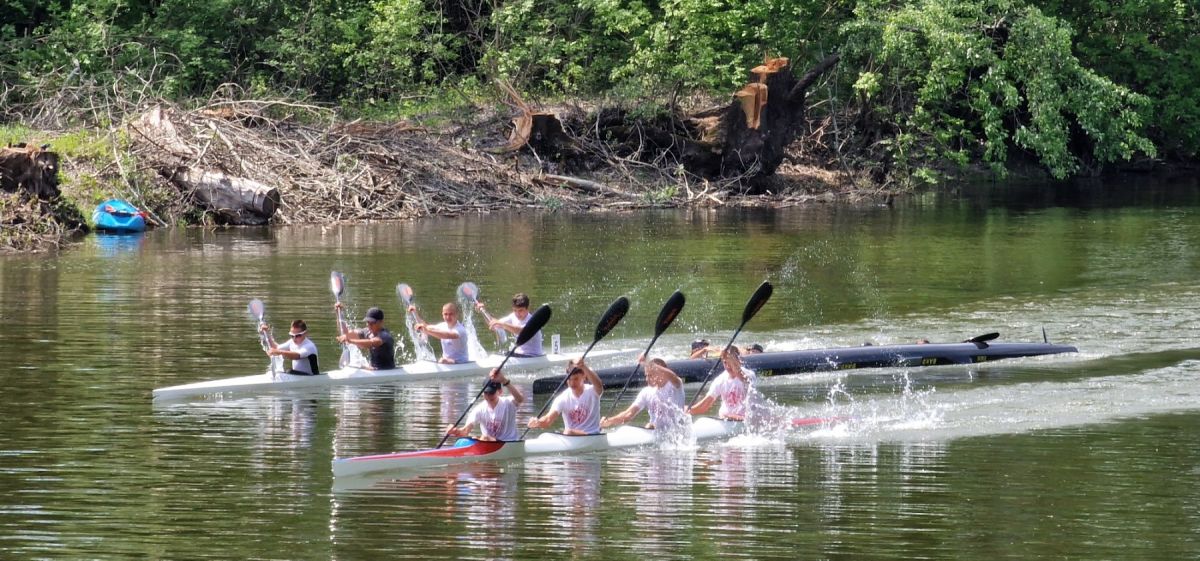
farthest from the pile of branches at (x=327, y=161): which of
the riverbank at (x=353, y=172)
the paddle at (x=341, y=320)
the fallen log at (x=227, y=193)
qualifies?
the paddle at (x=341, y=320)

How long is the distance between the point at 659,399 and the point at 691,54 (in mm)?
26422

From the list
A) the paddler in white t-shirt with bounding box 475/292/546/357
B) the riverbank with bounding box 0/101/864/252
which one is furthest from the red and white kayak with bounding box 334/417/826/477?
the riverbank with bounding box 0/101/864/252

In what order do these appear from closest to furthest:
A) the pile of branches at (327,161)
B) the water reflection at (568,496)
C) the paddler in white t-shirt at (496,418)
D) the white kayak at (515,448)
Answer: the water reflection at (568,496), the white kayak at (515,448), the paddler in white t-shirt at (496,418), the pile of branches at (327,161)

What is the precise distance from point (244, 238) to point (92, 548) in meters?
21.0

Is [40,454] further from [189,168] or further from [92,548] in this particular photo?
[189,168]

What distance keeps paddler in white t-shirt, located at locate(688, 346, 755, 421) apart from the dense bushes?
24642 mm

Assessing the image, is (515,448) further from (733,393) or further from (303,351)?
(303,351)

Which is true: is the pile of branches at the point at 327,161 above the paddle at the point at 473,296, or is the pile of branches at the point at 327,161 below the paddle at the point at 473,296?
above

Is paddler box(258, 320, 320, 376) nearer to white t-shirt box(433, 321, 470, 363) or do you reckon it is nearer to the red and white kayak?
white t-shirt box(433, 321, 470, 363)

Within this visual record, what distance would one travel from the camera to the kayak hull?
712 inches

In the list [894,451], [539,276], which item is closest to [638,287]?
[539,276]

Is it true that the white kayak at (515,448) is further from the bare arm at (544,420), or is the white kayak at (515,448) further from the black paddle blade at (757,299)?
the black paddle blade at (757,299)

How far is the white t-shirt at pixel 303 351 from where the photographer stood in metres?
17.4

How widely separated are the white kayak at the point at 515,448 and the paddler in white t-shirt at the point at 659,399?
0.61 feet
